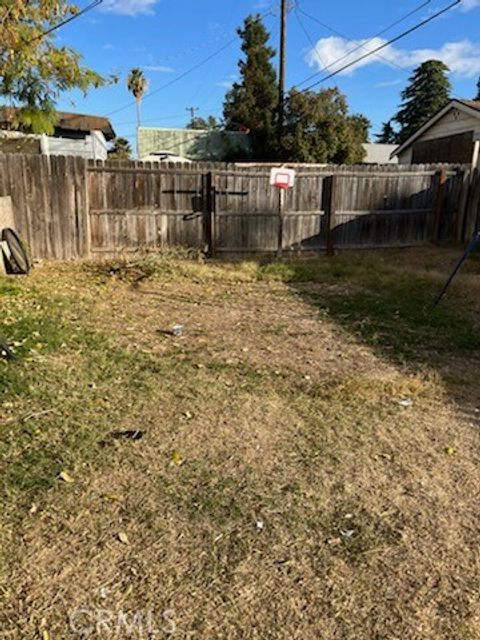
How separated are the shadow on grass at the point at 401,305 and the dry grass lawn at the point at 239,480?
0.05 metres

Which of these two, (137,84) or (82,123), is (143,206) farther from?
(137,84)

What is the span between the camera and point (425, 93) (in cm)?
3938

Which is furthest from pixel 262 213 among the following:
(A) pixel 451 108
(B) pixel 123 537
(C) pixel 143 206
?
(A) pixel 451 108

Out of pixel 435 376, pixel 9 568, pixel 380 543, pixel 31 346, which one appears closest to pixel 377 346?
pixel 435 376

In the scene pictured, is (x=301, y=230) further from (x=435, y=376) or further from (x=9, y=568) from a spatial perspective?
(x=9, y=568)

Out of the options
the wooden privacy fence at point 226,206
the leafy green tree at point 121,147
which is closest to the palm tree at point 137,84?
the leafy green tree at point 121,147

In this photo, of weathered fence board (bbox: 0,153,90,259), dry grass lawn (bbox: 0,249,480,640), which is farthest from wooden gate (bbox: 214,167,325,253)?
dry grass lawn (bbox: 0,249,480,640)

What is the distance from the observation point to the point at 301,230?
917 centimetres

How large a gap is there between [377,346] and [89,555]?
323cm

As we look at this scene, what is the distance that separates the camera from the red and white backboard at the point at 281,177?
8180 millimetres

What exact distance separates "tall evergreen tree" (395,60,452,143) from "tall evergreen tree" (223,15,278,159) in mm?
18763

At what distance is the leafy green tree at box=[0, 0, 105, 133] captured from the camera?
6.14 meters

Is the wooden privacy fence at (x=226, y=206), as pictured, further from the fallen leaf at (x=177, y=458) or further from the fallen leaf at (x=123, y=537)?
the fallen leaf at (x=123, y=537)

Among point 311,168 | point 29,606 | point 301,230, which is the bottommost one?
point 29,606
